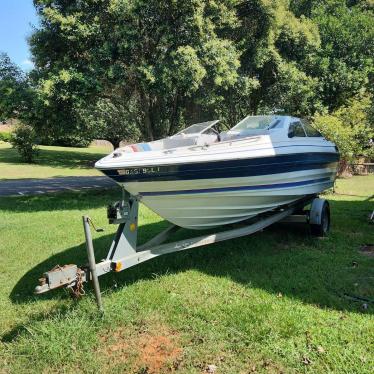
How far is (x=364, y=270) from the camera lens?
5.54 metres

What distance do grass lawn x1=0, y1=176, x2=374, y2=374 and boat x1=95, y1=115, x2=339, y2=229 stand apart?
82cm

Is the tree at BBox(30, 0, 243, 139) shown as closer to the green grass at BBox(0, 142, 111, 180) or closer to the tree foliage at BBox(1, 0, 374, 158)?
the tree foliage at BBox(1, 0, 374, 158)

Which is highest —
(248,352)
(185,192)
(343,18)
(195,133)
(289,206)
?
(343,18)

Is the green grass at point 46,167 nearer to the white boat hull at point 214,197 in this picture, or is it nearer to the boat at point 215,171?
the boat at point 215,171

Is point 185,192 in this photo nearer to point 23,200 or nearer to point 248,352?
point 248,352

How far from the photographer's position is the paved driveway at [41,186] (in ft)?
47.8

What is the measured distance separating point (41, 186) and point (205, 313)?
43.6 ft

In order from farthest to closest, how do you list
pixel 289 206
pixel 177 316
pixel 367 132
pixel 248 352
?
pixel 367 132 < pixel 289 206 < pixel 177 316 < pixel 248 352

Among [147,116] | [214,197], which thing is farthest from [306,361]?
[147,116]

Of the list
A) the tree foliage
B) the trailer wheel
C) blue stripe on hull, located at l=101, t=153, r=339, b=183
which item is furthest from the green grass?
blue stripe on hull, located at l=101, t=153, r=339, b=183

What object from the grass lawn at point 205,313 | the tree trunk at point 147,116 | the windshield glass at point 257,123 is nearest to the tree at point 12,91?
the tree trunk at point 147,116

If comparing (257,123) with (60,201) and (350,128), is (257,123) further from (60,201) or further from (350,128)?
(350,128)

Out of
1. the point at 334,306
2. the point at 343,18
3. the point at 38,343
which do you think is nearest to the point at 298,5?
the point at 343,18

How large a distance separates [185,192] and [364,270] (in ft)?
8.54
